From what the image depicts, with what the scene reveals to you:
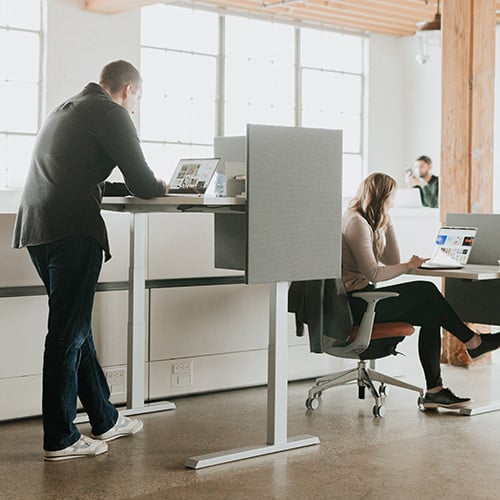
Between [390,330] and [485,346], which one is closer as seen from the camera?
[390,330]

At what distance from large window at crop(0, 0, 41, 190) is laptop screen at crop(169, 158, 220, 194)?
6218 millimetres

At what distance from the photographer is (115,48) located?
9.95m

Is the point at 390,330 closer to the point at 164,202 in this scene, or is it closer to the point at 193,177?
the point at 193,177

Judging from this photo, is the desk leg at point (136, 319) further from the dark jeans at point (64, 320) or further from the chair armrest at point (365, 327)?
the chair armrest at point (365, 327)

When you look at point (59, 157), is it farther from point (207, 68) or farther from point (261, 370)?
point (207, 68)

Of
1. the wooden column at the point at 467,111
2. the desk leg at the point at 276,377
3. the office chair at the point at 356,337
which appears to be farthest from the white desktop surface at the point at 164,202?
the wooden column at the point at 467,111

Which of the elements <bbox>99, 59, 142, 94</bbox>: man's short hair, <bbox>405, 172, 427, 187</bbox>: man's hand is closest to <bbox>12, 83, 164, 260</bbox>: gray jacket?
<bbox>99, 59, 142, 94</bbox>: man's short hair

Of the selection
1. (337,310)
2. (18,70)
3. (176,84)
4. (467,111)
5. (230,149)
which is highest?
(176,84)

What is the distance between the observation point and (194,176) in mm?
3961

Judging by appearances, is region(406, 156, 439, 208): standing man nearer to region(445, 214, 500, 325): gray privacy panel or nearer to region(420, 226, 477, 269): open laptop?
region(445, 214, 500, 325): gray privacy panel

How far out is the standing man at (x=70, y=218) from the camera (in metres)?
3.57

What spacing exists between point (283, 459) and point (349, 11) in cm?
913

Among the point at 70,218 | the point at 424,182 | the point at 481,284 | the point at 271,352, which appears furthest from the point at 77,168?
the point at 424,182

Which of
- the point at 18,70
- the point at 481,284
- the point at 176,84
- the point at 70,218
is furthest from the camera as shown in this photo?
the point at 176,84
